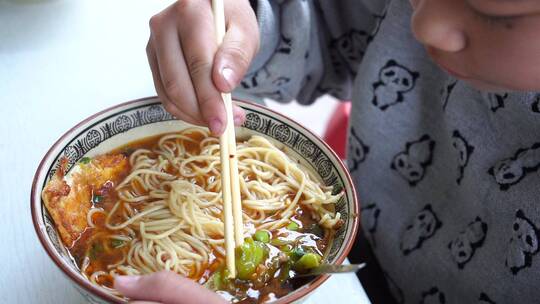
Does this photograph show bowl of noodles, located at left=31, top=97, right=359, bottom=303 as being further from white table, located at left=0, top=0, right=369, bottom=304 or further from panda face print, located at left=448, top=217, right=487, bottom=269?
panda face print, located at left=448, top=217, right=487, bottom=269

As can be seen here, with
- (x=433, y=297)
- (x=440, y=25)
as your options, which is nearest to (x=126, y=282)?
(x=440, y=25)

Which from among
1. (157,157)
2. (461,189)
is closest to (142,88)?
(157,157)

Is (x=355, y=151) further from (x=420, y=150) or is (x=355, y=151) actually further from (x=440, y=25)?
(x=440, y=25)

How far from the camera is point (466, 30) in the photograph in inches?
26.7

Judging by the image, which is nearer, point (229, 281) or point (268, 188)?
point (229, 281)

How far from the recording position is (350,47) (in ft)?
5.01

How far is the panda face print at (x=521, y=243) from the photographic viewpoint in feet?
3.34

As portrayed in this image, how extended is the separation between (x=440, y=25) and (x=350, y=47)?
2.84ft

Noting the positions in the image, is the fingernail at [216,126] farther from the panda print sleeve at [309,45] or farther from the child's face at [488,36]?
the panda print sleeve at [309,45]

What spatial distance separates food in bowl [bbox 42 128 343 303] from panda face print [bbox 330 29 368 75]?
63 centimetres

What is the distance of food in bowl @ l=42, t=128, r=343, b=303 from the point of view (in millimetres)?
784

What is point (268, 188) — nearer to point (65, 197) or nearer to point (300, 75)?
point (65, 197)

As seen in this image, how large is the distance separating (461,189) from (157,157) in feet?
2.24

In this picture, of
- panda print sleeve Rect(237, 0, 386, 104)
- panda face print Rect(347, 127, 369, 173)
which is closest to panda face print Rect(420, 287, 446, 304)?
panda face print Rect(347, 127, 369, 173)
